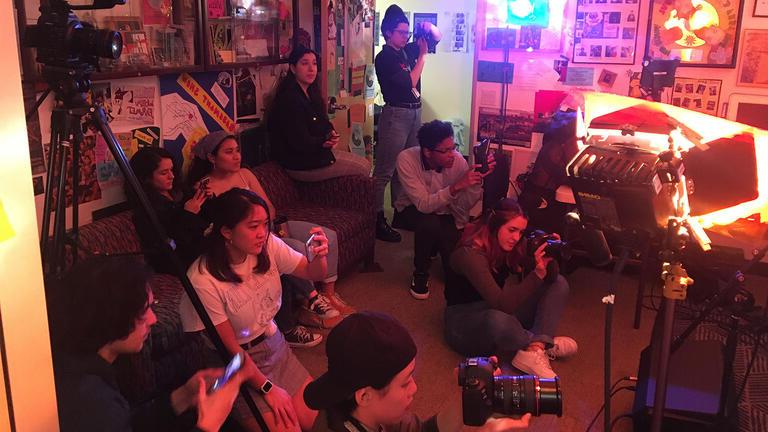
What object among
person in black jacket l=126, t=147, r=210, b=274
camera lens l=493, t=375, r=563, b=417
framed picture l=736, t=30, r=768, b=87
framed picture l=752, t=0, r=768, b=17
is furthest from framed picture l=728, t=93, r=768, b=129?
camera lens l=493, t=375, r=563, b=417

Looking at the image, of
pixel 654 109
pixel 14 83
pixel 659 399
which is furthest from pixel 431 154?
pixel 14 83

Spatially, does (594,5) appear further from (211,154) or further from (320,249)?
(320,249)

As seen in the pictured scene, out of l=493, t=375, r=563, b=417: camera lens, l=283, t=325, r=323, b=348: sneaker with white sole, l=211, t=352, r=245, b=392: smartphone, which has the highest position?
l=493, t=375, r=563, b=417: camera lens

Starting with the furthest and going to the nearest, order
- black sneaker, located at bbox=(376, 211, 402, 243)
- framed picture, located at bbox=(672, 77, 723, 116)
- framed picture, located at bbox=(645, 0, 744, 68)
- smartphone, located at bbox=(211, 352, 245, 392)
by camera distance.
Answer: black sneaker, located at bbox=(376, 211, 402, 243)
framed picture, located at bbox=(672, 77, 723, 116)
framed picture, located at bbox=(645, 0, 744, 68)
smartphone, located at bbox=(211, 352, 245, 392)

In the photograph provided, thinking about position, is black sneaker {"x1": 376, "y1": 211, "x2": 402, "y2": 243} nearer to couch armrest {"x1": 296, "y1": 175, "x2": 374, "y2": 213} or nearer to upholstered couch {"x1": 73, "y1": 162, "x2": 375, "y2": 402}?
upholstered couch {"x1": 73, "y1": 162, "x2": 375, "y2": 402}

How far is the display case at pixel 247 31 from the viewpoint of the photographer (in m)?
3.30

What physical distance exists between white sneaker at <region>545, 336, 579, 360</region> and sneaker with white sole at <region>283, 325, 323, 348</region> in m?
0.98

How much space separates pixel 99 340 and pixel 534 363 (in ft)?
5.55

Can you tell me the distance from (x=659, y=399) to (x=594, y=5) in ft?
9.30

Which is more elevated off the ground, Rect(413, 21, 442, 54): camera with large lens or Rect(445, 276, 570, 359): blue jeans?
Rect(413, 21, 442, 54): camera with large lens

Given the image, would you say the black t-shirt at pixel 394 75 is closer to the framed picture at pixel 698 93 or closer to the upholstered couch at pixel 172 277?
the upholstered couch at pixel 172 277

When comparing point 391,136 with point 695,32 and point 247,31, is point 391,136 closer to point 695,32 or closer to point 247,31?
point 247,31

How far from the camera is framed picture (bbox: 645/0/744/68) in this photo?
11.7 feet

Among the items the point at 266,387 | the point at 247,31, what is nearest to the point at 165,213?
the point at 266,387
